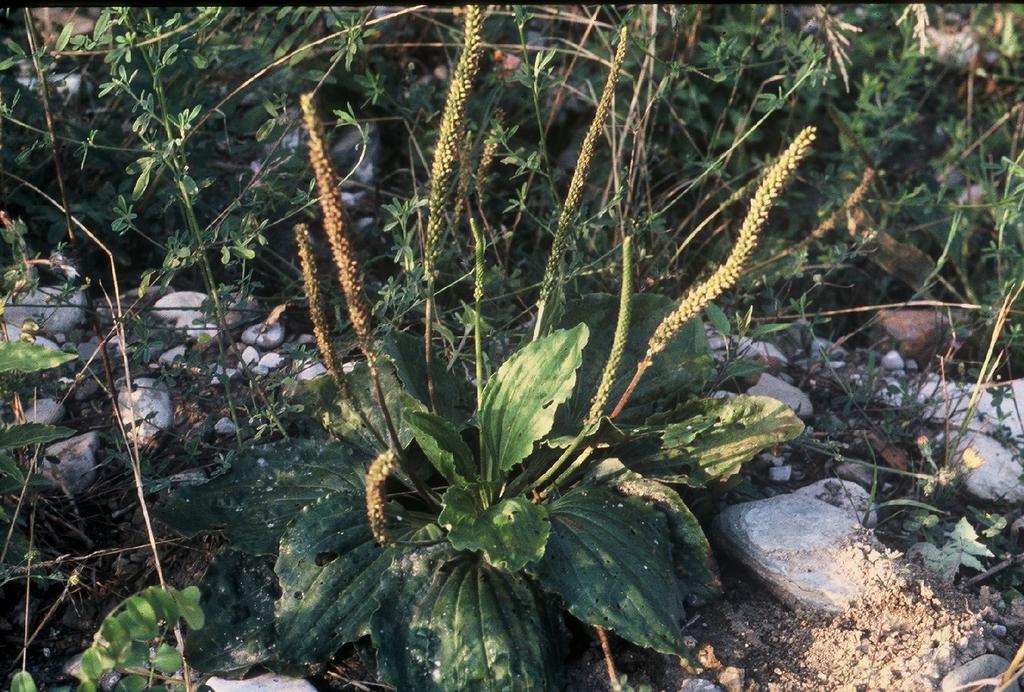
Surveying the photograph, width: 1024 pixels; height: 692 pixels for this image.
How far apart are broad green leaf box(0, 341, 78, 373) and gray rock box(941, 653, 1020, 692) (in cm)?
221

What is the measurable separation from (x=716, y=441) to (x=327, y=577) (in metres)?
1.10

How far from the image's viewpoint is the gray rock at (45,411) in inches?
131

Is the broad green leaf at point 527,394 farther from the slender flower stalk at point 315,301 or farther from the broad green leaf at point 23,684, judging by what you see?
the broad green leaf at point 23,684

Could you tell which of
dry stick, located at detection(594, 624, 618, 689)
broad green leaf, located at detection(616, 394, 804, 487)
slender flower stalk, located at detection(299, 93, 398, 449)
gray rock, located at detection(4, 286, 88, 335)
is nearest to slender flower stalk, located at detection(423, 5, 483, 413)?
slender flower stalk, located at detection(299, 93, 398, 449)

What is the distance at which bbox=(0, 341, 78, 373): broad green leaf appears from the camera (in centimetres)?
268

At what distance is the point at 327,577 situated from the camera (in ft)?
8.96

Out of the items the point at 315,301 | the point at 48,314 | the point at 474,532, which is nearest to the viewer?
the point at 315,301

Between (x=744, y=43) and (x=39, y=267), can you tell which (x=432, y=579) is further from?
(x=744, y=43)

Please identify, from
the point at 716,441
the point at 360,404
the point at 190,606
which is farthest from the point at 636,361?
the point at 190,606

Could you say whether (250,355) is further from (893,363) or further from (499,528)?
(893,363)

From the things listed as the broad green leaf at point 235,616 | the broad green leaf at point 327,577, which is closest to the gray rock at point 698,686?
the broad green leaf at point 327,577

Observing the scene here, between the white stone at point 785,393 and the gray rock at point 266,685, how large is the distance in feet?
5.62

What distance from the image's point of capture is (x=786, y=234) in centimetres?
441

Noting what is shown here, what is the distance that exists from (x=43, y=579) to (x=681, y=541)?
162cm
